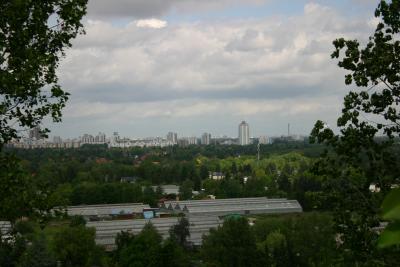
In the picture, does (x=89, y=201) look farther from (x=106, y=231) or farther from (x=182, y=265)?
(x=182, y=265)

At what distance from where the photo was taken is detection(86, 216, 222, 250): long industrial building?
33.9 m

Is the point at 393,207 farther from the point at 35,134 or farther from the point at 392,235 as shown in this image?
the point at 35,134

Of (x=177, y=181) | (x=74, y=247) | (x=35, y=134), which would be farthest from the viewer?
(x=177, y=181)

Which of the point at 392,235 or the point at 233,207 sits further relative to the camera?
the point at 233,207

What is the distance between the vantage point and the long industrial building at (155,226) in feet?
111

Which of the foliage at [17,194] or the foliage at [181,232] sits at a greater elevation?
the foliage at [17,194]

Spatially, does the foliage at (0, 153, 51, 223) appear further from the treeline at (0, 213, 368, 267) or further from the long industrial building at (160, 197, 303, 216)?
the long industrial building at (160, 197, 303, 216)

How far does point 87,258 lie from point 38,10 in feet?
77.7

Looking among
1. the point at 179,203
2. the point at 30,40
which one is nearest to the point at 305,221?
the point at 30,40

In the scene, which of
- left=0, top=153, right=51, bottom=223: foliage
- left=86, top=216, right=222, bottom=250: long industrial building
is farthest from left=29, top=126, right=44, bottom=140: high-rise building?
left=86, top=216, right=222, bottom=250: long industrial building

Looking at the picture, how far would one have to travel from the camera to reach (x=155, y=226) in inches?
1454

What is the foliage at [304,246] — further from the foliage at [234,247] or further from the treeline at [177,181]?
the treeline at [177,181]

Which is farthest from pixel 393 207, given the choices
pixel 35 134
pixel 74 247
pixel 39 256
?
pixel 74 247

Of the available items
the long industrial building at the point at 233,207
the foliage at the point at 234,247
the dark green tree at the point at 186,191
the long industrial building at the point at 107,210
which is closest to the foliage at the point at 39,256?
the foliage at the point at 234,247
